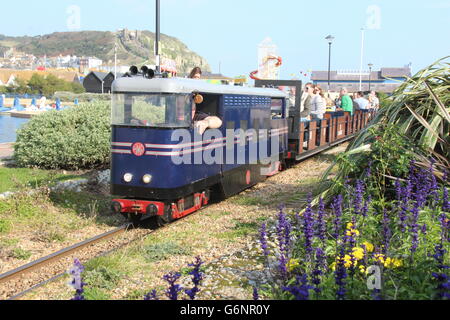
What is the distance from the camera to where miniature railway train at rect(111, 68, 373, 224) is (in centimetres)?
860

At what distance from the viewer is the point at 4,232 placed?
8688 millimetres

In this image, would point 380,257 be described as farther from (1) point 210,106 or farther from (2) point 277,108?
(2) point 277,108

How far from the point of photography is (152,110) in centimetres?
866

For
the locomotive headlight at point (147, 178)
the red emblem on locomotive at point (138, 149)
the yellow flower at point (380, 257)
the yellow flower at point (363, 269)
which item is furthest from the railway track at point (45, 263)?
the yellow flower at point (380, 257)

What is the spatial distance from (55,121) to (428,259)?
11.3 meters

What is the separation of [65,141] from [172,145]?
5.73m

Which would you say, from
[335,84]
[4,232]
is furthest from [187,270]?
[335,84]

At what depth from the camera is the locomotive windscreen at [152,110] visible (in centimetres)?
857

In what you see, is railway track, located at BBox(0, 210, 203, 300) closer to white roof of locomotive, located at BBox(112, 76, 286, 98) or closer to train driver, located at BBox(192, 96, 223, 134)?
train driver, located at BBox(192, 96, 223, 134)

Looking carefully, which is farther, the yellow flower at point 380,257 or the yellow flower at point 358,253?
the yellow flower at point 358,253

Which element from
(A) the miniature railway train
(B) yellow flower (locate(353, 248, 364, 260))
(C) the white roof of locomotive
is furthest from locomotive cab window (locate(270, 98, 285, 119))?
(B) yellow flower (locate(353, 248, 364, 260))

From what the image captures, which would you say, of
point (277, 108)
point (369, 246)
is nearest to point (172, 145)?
point (369, 246)

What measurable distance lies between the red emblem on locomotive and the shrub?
198 inches
